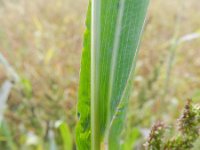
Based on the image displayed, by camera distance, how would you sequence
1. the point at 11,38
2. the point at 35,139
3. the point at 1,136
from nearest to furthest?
the point at 35,139
the point at 1,136
the point at 11,38

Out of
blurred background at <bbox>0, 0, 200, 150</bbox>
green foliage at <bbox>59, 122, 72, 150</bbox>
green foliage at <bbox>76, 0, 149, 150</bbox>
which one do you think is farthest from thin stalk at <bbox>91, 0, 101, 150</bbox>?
green foliage at <bbox>59, 122, 72, 150</bbox>

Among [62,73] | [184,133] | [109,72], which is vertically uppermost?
[62,73]

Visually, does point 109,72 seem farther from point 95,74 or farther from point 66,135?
point 66,135

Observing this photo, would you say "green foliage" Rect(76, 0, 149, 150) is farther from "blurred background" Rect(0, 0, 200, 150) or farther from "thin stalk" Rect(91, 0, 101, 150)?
"blurred background" Rect(0, 0, 200, 150)

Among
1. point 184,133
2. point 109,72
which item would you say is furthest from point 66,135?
point 184,133

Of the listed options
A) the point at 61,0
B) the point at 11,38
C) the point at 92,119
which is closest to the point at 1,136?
the point at 11,38

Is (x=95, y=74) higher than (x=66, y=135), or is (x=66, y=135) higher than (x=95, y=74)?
(x=66, y=135)

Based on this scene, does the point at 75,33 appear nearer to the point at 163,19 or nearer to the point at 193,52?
the point at 193,52

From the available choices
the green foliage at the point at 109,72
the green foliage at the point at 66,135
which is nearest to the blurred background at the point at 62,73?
the green foliage at the point at 66,135
